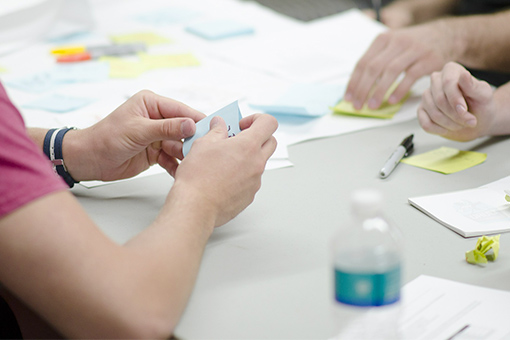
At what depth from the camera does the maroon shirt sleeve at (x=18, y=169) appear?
0.64 m

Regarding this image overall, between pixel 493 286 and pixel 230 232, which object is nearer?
pixel 493 286

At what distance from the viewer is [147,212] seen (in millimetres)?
973

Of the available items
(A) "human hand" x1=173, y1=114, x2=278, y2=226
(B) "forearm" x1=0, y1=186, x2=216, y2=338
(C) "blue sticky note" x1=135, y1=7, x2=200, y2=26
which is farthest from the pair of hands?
(C) "blue sticky note" x1=135, y1=7, x2=200, y2=26

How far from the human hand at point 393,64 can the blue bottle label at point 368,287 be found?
824 millimetres

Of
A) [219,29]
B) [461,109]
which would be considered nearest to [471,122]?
[461,109]

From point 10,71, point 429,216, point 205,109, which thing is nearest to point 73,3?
point 10,71

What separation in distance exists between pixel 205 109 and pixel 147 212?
0.45 m

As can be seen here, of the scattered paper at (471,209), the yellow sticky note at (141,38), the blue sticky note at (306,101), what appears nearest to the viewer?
the scattered paper at (471,209)

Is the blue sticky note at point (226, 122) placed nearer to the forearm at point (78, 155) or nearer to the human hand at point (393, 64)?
the forearm at point (78, 155)

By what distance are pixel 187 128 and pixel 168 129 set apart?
0.04 metres

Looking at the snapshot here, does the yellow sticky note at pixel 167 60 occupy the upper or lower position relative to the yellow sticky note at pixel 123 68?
upper

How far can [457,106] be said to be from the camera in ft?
3.53

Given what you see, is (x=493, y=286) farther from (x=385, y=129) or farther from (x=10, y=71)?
(x=10, y=71)

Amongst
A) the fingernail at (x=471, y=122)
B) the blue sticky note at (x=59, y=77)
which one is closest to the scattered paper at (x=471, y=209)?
the fingernail at (x=471, y=122)
